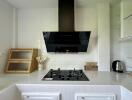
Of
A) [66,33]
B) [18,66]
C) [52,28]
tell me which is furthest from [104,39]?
[18,66]

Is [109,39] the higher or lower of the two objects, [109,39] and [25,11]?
the lower

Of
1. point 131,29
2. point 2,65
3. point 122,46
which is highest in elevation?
point 131,29

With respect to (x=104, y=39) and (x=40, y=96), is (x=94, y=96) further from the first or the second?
(x=104, y=39)

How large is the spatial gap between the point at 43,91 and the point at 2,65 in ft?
3.46

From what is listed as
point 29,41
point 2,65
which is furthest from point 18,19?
point 2,65

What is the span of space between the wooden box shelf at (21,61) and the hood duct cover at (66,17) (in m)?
0.63

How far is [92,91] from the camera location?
1519 millimetres

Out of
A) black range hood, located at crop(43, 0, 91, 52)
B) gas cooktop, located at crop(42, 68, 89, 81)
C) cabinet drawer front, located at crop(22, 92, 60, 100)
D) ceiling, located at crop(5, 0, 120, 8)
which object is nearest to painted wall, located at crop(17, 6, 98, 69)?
ceiling, located at crop(5, 0, 120, 8)

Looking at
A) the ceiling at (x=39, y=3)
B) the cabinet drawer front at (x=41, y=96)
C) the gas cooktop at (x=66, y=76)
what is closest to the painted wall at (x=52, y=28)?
the ceiling at (x=39, y=3)

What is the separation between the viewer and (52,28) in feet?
8.73

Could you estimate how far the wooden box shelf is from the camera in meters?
2.32

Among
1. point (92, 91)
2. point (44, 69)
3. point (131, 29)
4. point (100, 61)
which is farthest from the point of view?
point (44, 69)

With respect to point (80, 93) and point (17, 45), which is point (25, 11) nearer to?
point (17, 45)

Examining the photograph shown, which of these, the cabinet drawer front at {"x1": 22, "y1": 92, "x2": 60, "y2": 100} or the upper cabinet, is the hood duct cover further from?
the cabinet drawer front at {"x1": 22, "y1": 92, "x2": 60, "y2": 100}
